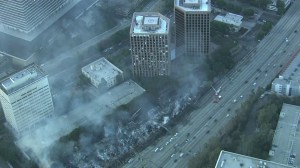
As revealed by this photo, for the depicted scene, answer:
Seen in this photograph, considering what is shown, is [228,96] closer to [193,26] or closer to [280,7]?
[193,26]

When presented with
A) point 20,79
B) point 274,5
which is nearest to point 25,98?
point 20,79

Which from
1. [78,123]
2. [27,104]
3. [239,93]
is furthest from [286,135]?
[27,104]

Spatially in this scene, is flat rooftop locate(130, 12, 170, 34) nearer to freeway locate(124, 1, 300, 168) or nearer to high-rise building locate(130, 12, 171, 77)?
high-rise building locate(130, 12, 171, 77)

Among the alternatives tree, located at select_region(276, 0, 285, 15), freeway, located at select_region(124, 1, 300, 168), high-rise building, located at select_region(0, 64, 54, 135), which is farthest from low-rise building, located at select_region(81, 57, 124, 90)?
tree, located at select_region(276, 0, 285, 15)

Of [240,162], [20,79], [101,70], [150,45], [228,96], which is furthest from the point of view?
[101,70]

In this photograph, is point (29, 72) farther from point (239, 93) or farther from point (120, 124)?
point (239, 93)

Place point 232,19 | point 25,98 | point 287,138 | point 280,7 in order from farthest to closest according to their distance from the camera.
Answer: point 280,7 → point 232,19 → point 25,98 → point 287,138
